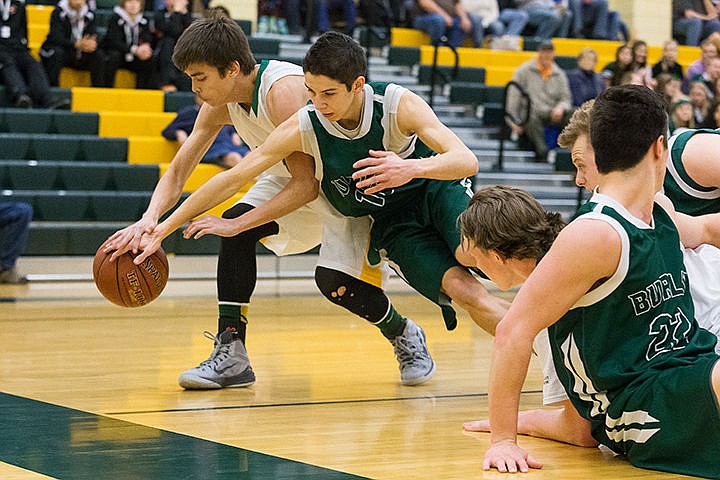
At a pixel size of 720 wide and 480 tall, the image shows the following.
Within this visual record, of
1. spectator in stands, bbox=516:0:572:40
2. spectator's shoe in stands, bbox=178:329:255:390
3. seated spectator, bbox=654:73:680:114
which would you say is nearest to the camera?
spectator's shoe in stands, bbox=178:329:255:390

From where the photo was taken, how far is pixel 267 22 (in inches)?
458

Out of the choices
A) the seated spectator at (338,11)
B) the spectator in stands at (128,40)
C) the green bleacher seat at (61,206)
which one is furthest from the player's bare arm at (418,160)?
the seated spectator at (338,11)

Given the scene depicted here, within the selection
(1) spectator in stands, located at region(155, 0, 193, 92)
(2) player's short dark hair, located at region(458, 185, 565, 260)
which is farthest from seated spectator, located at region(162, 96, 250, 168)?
(2) player's short dark hair, located at region(458, 185, 565, 260)

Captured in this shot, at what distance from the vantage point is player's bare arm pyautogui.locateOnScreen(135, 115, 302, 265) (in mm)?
3725

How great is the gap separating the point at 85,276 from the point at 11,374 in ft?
12.6

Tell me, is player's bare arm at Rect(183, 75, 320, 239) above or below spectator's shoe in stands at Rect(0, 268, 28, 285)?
above

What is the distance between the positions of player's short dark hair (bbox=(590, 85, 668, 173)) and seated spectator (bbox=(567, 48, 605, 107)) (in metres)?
8.21

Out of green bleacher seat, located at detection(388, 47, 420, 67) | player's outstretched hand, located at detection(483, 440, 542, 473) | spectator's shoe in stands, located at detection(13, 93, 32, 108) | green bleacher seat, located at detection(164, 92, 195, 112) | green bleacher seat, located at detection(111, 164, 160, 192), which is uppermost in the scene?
player's outstretched hand, located at detection(483, 440, 542, 473)

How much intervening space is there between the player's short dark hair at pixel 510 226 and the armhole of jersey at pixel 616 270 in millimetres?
198

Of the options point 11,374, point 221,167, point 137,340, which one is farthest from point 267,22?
point 11,374

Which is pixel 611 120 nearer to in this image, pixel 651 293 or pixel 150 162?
pixel 651 293

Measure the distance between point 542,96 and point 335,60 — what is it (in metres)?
7.07

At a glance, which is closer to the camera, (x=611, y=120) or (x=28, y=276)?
(x=611, y=120)

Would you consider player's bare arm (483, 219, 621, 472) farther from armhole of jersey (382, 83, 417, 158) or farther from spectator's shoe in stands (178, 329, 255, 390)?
spectator's shoe in stands (178, 329, 255, 390)
